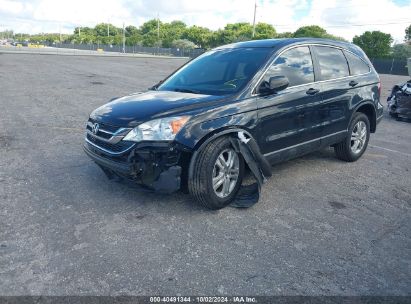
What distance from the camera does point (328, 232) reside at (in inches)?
143

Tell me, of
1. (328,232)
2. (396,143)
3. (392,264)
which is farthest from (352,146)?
(392,264)

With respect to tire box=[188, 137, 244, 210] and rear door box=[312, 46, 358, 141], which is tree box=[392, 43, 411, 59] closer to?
rear door box=[312, 46, 358, 141]

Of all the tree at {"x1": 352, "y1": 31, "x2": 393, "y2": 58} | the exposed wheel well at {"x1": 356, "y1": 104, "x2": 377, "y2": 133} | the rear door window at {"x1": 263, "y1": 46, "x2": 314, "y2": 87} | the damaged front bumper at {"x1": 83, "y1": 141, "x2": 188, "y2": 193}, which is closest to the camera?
the damaged front bumper at {"x1": 83, "y1": 141, "x2": 188, "y2": 193}

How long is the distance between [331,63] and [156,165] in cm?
315

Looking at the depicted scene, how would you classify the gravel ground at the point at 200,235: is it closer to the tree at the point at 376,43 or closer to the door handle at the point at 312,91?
the door handle at the point at 312,91

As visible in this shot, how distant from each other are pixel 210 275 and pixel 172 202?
1.37 meters

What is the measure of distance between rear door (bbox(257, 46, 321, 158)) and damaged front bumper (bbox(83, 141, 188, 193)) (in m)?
1.13

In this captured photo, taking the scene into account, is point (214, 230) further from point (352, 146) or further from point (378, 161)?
point (378, 161)

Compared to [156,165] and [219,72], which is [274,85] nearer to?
[219,72]

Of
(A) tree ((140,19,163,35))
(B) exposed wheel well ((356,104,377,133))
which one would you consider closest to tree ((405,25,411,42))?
(B) exposed wheel well ((356,104,377,133))

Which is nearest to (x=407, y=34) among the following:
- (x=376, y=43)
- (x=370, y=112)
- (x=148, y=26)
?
(x=376, y=43)

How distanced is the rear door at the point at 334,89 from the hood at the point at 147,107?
1.82m

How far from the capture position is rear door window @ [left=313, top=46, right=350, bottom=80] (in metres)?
5.15

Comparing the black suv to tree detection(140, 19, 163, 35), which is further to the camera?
tree detection(140, 19, 163, 35)
